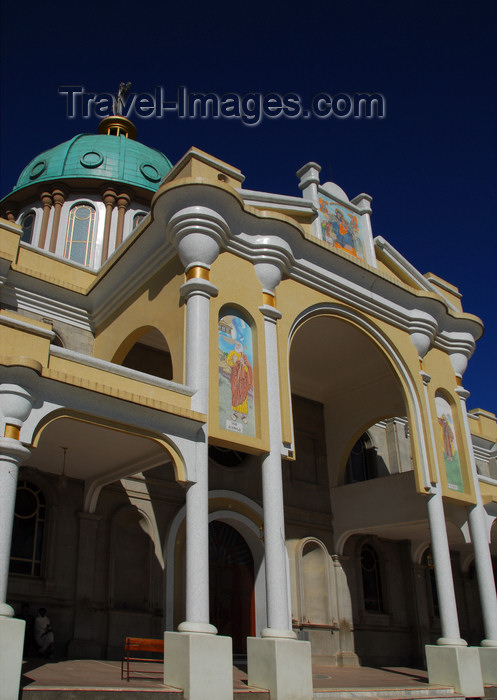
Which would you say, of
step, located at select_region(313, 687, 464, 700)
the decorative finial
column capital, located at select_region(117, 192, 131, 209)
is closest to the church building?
step, located at select_region(313, 687, 464, 700)

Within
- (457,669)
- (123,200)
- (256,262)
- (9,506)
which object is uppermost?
(123,200)

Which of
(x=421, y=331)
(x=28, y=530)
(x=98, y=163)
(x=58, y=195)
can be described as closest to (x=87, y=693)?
(x=28, y=530)

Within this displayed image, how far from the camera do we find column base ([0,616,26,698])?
6711 mm

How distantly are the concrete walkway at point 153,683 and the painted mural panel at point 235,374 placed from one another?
12.1 ft

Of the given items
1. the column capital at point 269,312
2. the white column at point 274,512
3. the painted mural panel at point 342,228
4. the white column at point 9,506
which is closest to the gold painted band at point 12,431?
the white column at point 9,506

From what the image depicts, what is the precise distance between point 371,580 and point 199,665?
9496 millimetres

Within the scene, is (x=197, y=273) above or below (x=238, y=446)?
above

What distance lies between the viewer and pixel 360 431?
656 inches

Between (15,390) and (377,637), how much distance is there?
11.6 metres

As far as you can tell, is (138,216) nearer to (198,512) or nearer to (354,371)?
(354,371)

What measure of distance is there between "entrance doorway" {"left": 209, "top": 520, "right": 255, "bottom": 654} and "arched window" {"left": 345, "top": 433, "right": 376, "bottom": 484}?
15.7 ft

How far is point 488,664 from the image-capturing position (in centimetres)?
1239

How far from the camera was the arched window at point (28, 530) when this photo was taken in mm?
11297

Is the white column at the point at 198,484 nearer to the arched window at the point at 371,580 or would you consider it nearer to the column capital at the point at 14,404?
the column capital at the point at 14,404
